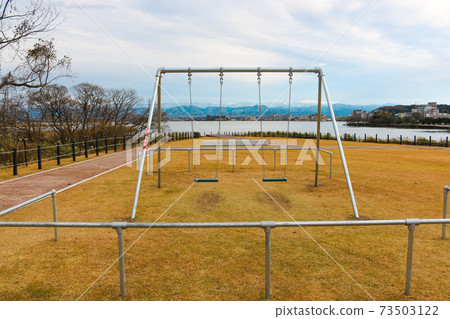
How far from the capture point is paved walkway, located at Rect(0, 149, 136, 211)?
842 centimetres

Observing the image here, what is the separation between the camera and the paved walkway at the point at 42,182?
27.6 ft

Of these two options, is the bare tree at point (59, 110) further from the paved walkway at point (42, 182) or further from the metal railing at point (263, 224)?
the metal railing at point (263, 224)

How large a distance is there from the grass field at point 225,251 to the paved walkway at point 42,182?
0.89m

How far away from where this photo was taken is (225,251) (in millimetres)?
4945

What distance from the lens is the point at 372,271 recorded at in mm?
4266

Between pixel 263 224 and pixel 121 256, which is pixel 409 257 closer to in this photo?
pixel 263 224

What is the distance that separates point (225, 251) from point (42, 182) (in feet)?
26.7

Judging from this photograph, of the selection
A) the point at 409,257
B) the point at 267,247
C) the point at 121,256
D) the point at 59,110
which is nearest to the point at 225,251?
the point at 267,247

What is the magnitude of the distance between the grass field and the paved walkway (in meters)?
0.89

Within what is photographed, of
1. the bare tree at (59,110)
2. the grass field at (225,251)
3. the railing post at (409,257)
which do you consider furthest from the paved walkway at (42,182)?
the bare tree at (59,110)

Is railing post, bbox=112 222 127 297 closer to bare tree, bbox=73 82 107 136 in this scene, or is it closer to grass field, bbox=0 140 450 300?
grass field, bbox=0 140 450 300

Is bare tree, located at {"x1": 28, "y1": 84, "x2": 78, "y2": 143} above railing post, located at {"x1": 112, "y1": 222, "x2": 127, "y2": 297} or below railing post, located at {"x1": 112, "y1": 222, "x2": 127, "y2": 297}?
above

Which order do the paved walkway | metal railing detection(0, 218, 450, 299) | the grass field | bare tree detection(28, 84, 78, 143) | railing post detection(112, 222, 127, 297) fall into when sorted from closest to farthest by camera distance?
metal railing detection(0, 218, 450, 299) < railing post detection(112, 222, 127, 297) < the grass field < the paved walkway < bare tree detection(28, 84, 78, 143)

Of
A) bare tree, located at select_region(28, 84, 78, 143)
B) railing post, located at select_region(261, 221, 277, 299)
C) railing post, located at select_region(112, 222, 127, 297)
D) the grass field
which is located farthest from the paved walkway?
bare tree, located at select_region(28, 84, 78, 143)
